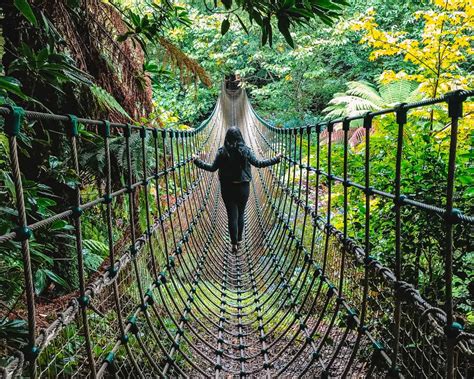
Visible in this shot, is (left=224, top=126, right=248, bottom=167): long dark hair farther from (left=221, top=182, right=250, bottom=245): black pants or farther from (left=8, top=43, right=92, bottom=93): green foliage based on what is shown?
(left=8, top=43, right=92, bottom=93): green foliage

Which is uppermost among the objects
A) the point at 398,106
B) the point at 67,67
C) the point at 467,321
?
the point at 67,67

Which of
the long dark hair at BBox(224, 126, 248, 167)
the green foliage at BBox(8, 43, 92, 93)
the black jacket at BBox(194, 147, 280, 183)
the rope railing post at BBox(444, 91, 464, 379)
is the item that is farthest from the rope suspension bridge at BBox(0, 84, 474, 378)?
the long dark hair at BBox(224, 126, 248, 167)

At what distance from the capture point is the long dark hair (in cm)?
273

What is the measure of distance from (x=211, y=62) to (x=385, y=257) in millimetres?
7946

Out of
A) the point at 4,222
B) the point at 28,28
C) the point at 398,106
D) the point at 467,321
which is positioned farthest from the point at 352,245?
the point at 28,28

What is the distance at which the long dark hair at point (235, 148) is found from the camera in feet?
8.96

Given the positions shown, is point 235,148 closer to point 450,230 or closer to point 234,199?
point 234,199

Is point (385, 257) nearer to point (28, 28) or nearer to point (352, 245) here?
point (352, 245)

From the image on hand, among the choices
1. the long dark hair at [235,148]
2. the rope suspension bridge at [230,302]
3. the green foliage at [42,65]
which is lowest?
the rope suspension bridge at [230,302]

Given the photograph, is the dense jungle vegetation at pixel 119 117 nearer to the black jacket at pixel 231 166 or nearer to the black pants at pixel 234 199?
the black jacket at pixel 231 166

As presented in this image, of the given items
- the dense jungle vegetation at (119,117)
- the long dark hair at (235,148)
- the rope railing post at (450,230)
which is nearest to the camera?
the rope railing post at (450,230)

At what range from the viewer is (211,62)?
879 centimetres

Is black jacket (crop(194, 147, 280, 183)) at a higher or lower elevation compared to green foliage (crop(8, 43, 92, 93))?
lower

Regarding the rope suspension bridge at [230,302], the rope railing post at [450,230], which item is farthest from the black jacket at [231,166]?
the rope railing post at [450,230]
